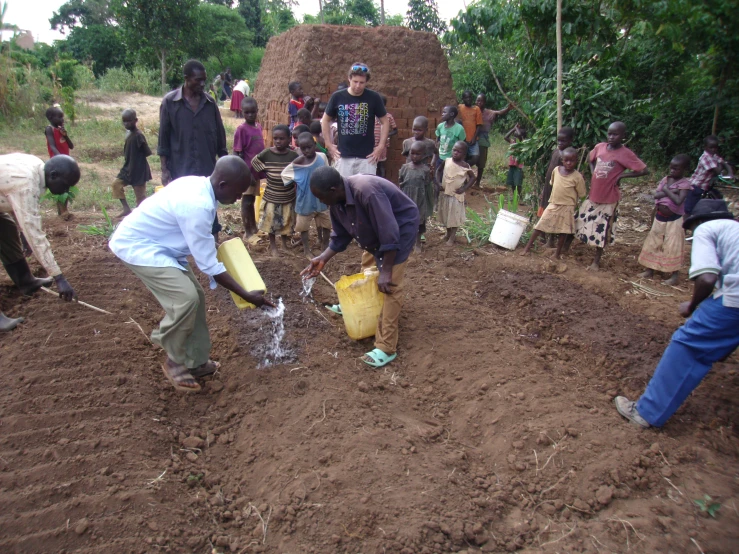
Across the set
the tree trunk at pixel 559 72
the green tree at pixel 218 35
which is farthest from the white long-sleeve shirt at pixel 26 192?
the green tree at pixel 218 35

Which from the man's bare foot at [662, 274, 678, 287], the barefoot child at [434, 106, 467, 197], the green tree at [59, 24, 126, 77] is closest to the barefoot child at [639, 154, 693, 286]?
the man's bare foot at [662, 274, 678, 287]

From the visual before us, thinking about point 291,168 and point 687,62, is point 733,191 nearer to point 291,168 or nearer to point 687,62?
point 687,62

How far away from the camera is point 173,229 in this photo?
10.0 ft

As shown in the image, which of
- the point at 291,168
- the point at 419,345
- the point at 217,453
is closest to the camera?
the point at 217,453

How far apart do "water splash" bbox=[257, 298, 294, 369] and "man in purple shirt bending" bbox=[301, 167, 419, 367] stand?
56cm

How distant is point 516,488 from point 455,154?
4102 millimetres

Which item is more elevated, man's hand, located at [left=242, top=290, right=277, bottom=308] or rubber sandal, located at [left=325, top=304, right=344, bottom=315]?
man's hand, located at [left=242, top=290, right=277, bottom=308]

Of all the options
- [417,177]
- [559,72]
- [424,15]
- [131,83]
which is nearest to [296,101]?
[417,177]

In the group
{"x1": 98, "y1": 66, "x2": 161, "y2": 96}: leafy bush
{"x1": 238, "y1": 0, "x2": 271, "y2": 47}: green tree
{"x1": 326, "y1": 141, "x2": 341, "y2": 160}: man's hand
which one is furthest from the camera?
{"x1": 238, "y1": 0, "x2": 271, "y2": 47}: green tree

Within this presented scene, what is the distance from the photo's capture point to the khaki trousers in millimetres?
3713

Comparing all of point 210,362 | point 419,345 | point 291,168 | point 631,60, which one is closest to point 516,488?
point 419,345

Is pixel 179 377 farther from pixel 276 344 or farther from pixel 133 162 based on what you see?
pixel 133 162

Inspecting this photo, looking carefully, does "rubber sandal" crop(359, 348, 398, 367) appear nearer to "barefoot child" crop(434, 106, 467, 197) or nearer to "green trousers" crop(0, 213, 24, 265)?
"green trousers" crop(0, 213, 24, 265)

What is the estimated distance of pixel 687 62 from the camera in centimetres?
824
